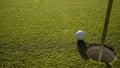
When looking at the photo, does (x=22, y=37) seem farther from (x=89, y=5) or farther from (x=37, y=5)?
(x=89, y=5)

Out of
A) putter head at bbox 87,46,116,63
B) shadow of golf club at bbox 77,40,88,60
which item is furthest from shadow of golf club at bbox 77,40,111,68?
putter head at bbox 87,46,116,63

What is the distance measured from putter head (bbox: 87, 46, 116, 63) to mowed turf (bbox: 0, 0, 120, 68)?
0.53 ft

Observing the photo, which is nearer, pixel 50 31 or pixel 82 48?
pixel 82 48

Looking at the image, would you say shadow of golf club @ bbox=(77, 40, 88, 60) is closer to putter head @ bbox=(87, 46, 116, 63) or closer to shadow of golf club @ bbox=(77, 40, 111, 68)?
shadow of golf club @ bbox=(77, 40, 111, 68)

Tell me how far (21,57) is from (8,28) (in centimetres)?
136

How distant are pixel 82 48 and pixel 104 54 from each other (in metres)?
0.48

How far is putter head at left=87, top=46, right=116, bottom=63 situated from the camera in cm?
385

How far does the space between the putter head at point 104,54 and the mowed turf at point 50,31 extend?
0.16m

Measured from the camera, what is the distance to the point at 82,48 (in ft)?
13.1

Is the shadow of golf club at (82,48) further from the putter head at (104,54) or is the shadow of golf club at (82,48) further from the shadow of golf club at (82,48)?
the putter head at (104,54)

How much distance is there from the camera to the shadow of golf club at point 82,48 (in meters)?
3.79

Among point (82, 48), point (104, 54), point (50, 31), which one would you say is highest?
point (50, 31)

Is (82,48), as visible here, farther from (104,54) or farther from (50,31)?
(50,31)

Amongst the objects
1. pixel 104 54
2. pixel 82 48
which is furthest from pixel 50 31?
pixel 104 54
